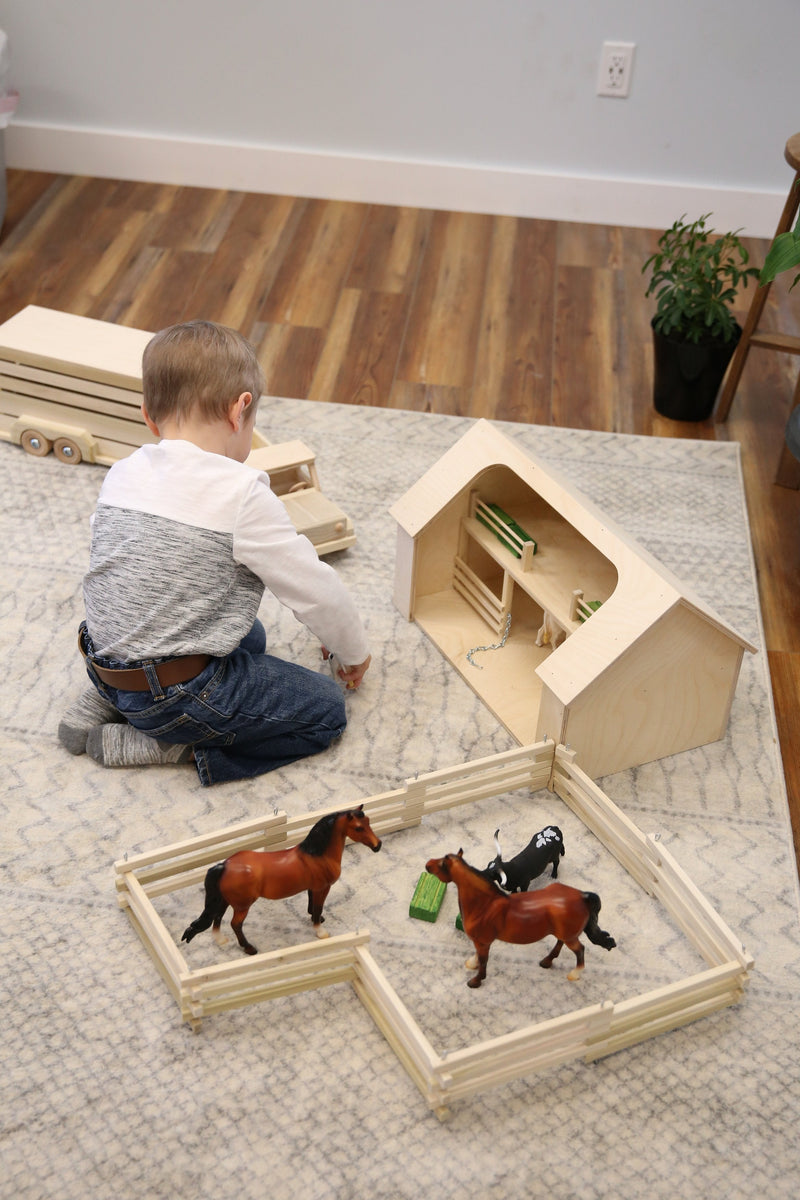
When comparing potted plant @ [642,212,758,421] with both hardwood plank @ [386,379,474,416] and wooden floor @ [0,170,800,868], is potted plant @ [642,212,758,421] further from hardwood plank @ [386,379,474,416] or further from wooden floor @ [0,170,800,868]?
hardwood plank @ [386,379,474,416]

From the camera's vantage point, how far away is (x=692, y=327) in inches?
96.0

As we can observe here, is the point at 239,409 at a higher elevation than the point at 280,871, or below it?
higher

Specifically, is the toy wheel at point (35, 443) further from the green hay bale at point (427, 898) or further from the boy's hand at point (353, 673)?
the green hay bale at point (427, 898)

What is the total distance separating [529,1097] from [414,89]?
272cm

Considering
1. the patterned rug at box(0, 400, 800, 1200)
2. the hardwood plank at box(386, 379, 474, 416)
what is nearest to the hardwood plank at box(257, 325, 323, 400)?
the hardwood plank at box(386, 379, 474, 416)

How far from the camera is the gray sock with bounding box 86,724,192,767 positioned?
1.69m

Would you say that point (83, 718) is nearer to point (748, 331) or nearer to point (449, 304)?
Result: point (748, 331)

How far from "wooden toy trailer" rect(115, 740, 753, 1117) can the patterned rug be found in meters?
0.03

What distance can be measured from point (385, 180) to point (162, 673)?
7.34 feet

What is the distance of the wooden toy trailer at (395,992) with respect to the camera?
1276 millimetres

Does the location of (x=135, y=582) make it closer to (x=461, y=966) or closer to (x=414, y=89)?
(x=461, y=966)

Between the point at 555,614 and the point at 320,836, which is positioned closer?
the point at 320,836

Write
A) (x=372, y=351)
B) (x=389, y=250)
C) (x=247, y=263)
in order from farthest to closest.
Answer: (x=389, y=250), (x=247, y=263), (x=372, y=351)

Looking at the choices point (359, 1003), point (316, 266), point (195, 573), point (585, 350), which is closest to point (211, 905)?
point (359, 1003)
